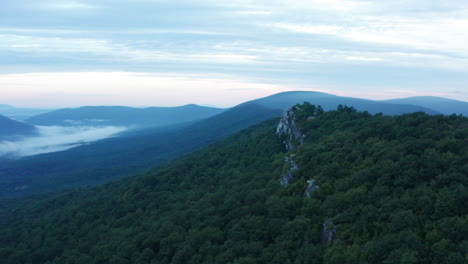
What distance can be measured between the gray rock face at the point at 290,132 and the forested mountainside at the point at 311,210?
1.29ft

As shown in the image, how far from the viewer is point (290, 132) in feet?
175

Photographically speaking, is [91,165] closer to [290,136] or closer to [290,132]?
[290,132]

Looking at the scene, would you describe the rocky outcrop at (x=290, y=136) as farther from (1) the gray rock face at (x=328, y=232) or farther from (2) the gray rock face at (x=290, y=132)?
(1) the gray rock face at (x=328, y=232)

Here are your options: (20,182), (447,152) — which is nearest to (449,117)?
(447,152)

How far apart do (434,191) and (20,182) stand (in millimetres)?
176018

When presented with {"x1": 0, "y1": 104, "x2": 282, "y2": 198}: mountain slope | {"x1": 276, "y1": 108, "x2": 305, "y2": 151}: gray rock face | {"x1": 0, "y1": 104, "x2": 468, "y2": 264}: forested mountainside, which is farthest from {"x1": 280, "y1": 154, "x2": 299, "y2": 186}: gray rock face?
{"x1": 0, "y1": 104, "x2": 282, "y2": 198}: mountain slope

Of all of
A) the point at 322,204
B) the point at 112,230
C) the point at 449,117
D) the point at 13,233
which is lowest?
the point at 13,233

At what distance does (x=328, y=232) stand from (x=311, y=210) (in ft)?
10.7

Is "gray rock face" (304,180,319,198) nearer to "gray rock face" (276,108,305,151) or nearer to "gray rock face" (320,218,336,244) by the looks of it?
"gray rock face" (320,218,336,244)

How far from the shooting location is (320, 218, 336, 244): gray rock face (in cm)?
2124

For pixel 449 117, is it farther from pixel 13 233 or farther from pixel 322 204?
pixel 13 233

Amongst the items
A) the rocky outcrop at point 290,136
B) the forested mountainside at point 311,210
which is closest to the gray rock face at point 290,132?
the rocky outcrop at point 290,136

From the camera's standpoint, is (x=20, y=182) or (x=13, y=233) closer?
(x=13, y=233)

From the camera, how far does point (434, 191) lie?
20.6 m
